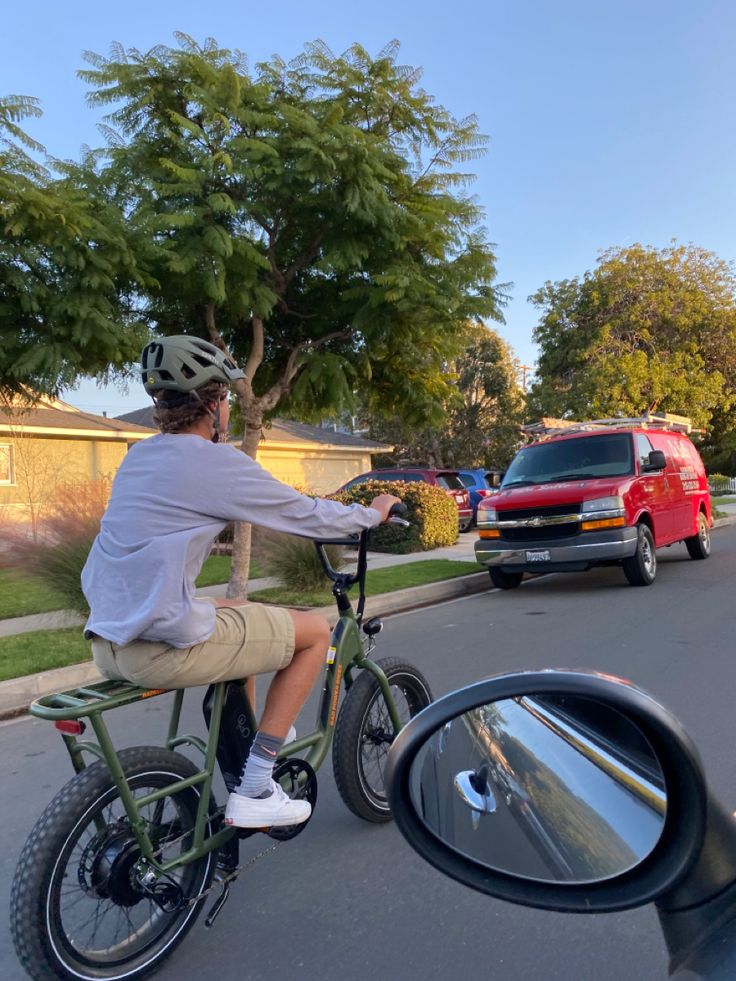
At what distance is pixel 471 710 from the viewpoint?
1.40 meters

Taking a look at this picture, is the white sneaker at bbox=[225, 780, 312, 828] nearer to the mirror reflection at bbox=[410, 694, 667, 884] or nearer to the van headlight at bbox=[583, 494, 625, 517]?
the mirror reflection at bbox=[410, 694, 667, 884]

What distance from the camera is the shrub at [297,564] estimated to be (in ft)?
36.3

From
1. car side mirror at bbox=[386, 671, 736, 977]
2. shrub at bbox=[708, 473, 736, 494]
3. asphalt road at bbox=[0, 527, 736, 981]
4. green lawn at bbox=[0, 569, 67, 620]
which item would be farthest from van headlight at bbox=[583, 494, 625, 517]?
shrub at bbox=[708, 473, 736, 494]

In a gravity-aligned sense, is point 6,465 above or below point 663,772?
below

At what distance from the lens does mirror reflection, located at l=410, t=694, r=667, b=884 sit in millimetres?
1275

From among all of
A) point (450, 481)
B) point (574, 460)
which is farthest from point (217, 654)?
point (450, 481)

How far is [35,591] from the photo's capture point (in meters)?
12.8

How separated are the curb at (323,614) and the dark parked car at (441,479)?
7491 millimetres

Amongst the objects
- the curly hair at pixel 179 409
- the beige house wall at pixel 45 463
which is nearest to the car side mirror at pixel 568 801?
the curly hair at pixel 179 409

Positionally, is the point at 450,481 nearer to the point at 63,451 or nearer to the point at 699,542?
the point at 699,542

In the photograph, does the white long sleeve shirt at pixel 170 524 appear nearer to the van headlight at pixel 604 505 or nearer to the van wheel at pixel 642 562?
the van headlight at pixel 604 505

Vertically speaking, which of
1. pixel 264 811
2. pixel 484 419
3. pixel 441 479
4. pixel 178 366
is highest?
pixel 178 366

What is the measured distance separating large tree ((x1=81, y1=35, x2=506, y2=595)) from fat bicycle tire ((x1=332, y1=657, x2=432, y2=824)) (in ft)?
19.4

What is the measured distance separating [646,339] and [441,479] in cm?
1354
